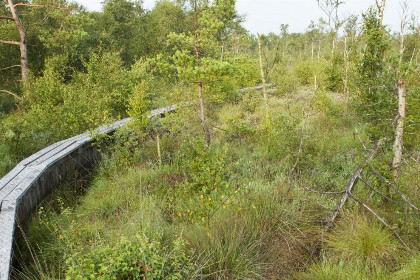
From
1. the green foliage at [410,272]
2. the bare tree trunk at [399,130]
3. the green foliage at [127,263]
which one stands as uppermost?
the bare tree trunk at [399,130]

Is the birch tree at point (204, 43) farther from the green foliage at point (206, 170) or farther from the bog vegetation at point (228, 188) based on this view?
the green foliage at point (206, 170)

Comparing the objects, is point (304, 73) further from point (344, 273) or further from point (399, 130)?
point (344, 273)

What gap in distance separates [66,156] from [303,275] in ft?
13.0

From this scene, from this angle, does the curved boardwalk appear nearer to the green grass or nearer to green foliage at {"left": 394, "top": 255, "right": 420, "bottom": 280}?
the green grass

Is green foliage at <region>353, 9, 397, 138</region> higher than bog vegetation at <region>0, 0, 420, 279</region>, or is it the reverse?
green foliage at <region>353, 9, 397, 138</region>

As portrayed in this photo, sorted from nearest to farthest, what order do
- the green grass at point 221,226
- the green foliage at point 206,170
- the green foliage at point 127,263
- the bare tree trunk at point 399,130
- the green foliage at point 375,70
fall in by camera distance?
1. the green foliage at point 127,263
2. the green grass at point 221,226
3. the bare tree trunk at point 399,130
4. the green foliage at point 206,170
5. the green foliage at point 375,70

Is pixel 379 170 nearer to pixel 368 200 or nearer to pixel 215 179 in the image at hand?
pixel 368 200

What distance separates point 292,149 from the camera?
19.0ft

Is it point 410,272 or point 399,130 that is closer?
point 410,272

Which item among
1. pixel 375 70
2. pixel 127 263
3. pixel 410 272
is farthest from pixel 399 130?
pixel 127 263

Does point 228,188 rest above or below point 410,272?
above

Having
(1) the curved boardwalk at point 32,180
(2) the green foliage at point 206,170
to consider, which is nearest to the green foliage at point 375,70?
(2) the green foliage at point 206,170

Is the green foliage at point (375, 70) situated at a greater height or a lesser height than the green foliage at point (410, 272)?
greater

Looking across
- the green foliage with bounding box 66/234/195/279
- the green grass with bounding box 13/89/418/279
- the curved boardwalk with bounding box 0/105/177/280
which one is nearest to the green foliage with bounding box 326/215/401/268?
the green grass with bounding box 13/89/418/279
